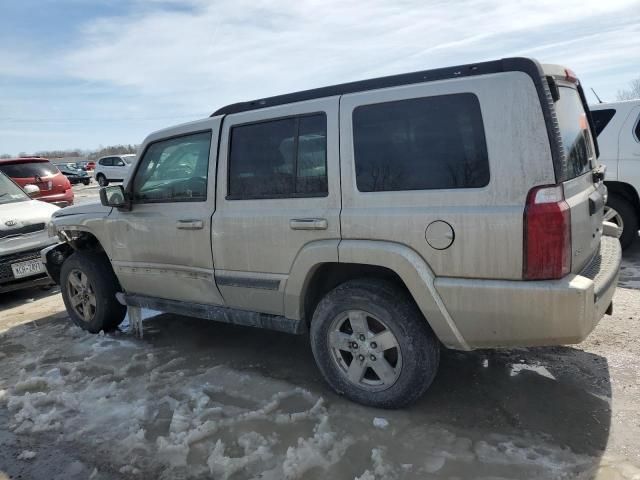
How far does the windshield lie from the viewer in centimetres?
710

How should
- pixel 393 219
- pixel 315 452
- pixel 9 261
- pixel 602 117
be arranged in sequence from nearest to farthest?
1. pixel 315 452
2. pixel 393 219
3. pixel 9 261
4. pixel 602 117

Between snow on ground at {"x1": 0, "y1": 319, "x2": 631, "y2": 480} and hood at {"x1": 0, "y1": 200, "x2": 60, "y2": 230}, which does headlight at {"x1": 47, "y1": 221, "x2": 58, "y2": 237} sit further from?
hood at {"x1": 0, "y1": 200, "x2": 60, "y2": 230}

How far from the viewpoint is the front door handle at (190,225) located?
3.78m

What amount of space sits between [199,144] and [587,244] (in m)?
2.79

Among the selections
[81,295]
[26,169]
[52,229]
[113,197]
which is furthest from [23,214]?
[26,169]

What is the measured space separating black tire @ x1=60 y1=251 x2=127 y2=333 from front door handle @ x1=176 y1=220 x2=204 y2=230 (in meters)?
1.33

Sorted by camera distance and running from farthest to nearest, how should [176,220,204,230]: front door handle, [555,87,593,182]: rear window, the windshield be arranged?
the windshield < [176,220,204,230]: front door handle < [555,87,593,182]: rear window

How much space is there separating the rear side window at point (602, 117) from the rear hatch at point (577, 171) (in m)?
3.54

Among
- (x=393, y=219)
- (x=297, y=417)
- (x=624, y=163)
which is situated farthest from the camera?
(x=624, y=163)

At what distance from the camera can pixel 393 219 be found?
9.60 ft

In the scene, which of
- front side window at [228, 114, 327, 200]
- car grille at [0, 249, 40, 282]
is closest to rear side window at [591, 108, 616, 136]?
front side window at [228, 114, 327, 200]

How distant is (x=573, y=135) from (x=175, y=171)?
2895 millimetres

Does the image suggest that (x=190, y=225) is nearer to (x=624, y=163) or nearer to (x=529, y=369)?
(x=529, y=369)

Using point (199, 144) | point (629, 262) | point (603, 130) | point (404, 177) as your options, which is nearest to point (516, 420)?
point (404, 177)
